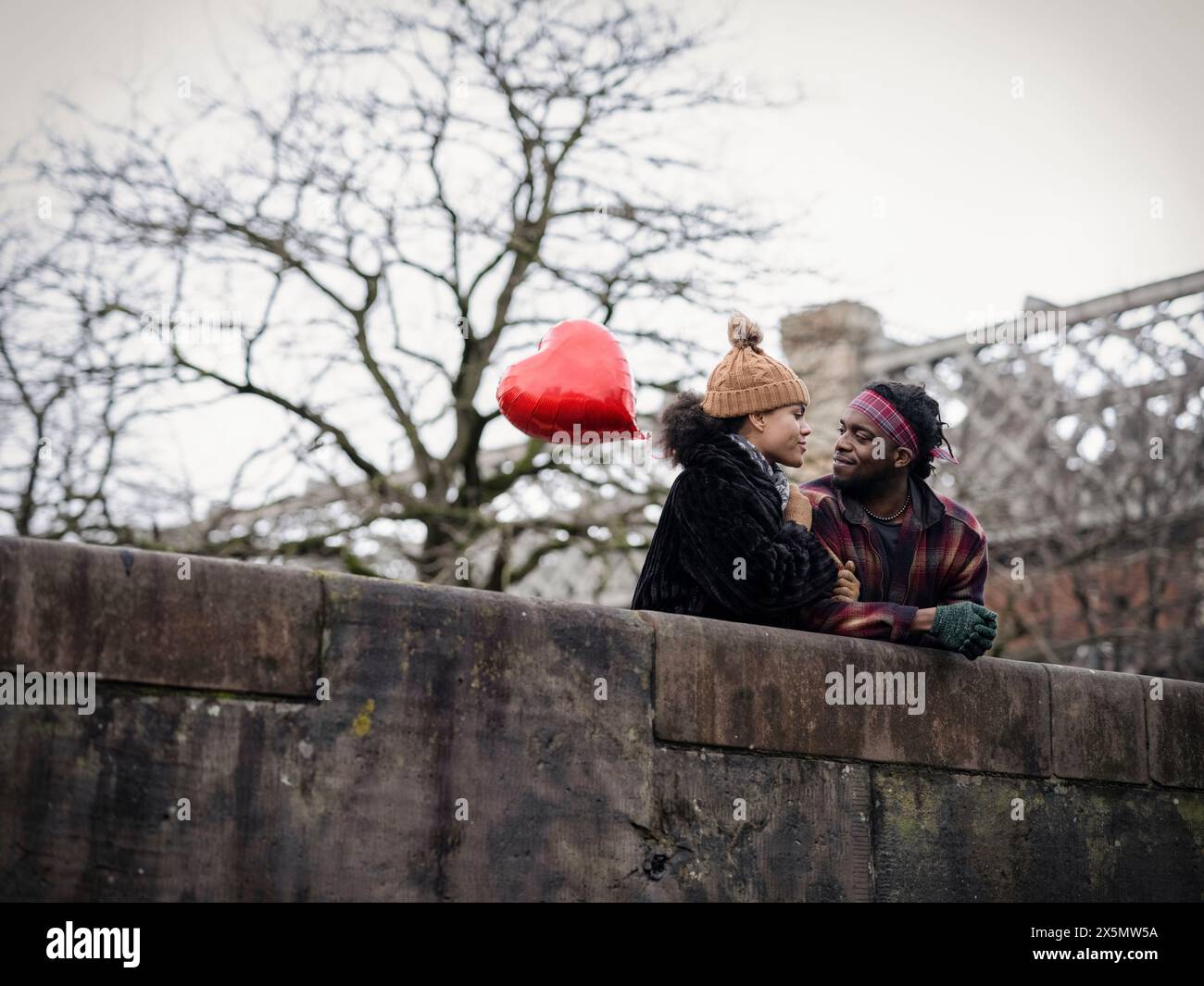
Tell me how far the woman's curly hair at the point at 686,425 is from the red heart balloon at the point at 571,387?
0.65 ft

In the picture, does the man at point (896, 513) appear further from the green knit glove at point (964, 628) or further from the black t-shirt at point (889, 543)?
the green knit glove at point (964, 628)

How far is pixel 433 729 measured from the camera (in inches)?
127

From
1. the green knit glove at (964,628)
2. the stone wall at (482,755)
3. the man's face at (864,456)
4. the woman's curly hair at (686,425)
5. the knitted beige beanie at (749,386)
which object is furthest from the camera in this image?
the man's face at (864,456)

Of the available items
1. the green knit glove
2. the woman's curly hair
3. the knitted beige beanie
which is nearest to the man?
the green knit glove

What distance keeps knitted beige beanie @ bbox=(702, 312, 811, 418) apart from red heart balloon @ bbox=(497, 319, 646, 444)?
29 centimetres

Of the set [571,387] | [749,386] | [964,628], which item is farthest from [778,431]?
[964,628]

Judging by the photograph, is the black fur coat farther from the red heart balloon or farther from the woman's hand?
the red heart balloon

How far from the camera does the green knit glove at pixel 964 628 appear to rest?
13.7ft

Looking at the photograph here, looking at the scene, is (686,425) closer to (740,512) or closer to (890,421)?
(740,512)

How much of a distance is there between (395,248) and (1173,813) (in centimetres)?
670

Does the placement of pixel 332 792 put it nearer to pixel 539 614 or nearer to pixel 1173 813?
pixel 539 614

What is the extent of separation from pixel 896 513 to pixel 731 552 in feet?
2.55

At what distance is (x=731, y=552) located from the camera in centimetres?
402

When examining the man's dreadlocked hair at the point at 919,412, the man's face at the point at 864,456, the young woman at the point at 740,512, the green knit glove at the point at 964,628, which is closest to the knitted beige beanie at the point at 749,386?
the young woman at the point at 740,512
